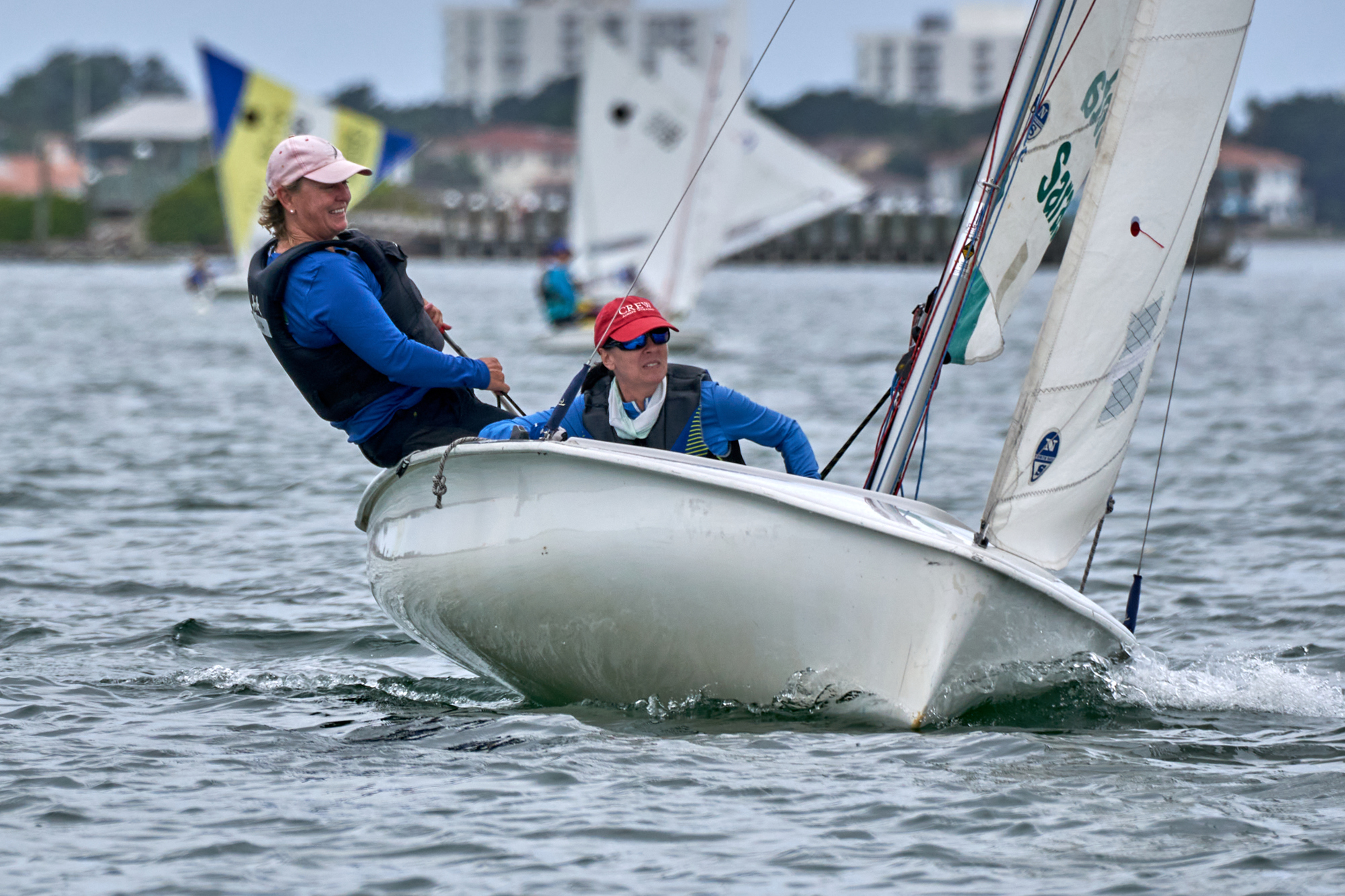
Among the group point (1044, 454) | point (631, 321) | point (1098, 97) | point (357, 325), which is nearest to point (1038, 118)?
point (1098, 97)

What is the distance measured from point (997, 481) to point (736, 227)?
27.1 metres

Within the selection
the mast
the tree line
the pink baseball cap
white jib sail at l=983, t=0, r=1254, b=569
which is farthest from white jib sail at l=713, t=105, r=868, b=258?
the tree line

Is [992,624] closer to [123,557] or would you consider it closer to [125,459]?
[123,557]

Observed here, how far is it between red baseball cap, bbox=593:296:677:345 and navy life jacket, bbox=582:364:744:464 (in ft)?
0.55

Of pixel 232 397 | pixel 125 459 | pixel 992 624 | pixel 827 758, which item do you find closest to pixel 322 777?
pixel 827 758

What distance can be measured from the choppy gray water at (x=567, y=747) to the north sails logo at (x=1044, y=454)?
26.5 inches

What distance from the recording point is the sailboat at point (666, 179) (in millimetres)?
27922

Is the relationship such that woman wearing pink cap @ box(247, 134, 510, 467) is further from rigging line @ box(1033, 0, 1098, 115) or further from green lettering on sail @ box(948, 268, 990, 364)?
rigging line @ box(1033, 0, 1098, 115)

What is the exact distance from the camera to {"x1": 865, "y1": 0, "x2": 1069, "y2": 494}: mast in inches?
221

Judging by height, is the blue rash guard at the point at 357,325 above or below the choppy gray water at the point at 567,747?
above

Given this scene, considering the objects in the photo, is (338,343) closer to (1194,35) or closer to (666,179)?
(1194,35)

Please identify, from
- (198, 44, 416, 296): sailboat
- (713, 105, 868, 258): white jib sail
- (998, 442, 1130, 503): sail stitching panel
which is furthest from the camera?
(198, 44, 416, 296): sailboat

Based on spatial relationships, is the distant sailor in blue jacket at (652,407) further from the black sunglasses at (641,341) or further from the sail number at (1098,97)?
the sail number at (1098,97)

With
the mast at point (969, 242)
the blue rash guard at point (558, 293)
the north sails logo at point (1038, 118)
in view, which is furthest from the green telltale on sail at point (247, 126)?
the north sails logo at point (1038, 118)
